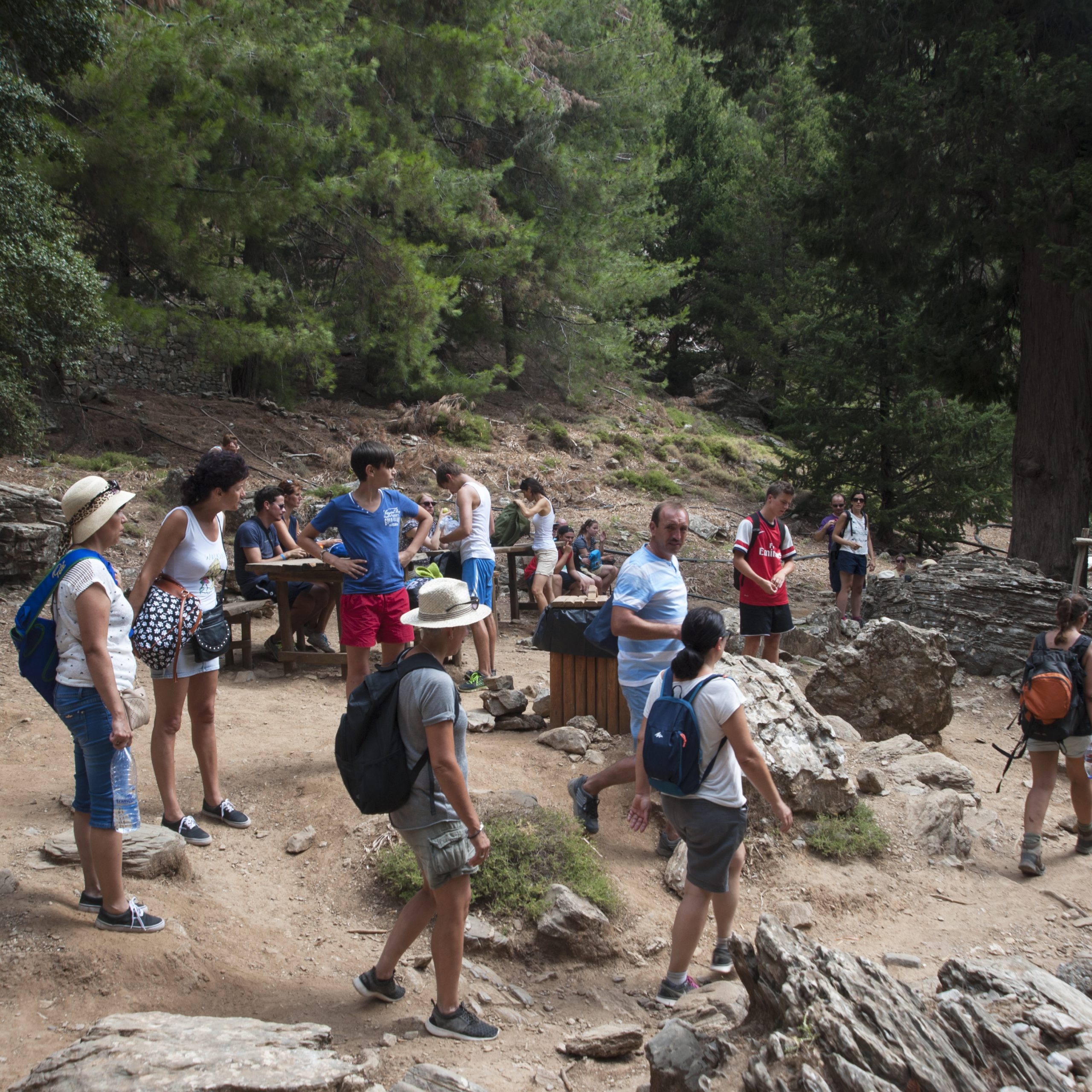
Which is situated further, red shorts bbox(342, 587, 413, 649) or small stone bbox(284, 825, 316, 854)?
red shorts bbox(342, 587, 413, 649)

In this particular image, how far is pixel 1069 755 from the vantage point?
5.56m

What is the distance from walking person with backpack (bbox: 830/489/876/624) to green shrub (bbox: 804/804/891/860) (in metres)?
5.49

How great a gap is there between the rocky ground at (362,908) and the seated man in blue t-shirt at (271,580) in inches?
31.0

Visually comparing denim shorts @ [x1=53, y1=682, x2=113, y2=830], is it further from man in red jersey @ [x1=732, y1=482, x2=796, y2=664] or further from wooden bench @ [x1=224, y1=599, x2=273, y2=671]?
man in red jersey @ [x1=732, y1=482, x2=796, y2=664]

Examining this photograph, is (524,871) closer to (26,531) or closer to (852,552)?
(26,531)

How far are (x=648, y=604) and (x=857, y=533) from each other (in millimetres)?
7112

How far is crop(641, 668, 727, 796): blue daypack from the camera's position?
12.0 ft

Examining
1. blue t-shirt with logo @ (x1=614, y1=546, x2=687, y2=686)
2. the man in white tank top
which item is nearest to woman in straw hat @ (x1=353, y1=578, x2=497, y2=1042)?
blue t-shirt with logo @ (x1=614, y1=546, x2=687, y2=686)

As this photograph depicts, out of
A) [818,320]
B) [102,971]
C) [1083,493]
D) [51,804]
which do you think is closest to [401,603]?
[51,804]

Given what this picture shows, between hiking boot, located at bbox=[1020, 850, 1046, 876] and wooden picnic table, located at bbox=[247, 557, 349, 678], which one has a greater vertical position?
wooden picnic table, located at bbox=[247, 557, 349, 678]

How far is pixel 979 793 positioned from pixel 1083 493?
6.26 metres

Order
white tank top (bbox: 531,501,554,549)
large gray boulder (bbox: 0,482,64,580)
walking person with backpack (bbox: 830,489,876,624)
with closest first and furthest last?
1. large gray boulder (bbox: 0,482,64,580)
2. white tank top (bbox: 531,501,554,549)
3. walking person with backpack (bbox: 830,489,876,624)

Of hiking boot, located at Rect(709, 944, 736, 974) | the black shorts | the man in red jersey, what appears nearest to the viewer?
hiking boot, located at Rect(709, 944, 736, 974)

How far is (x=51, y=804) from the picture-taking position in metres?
5.02
